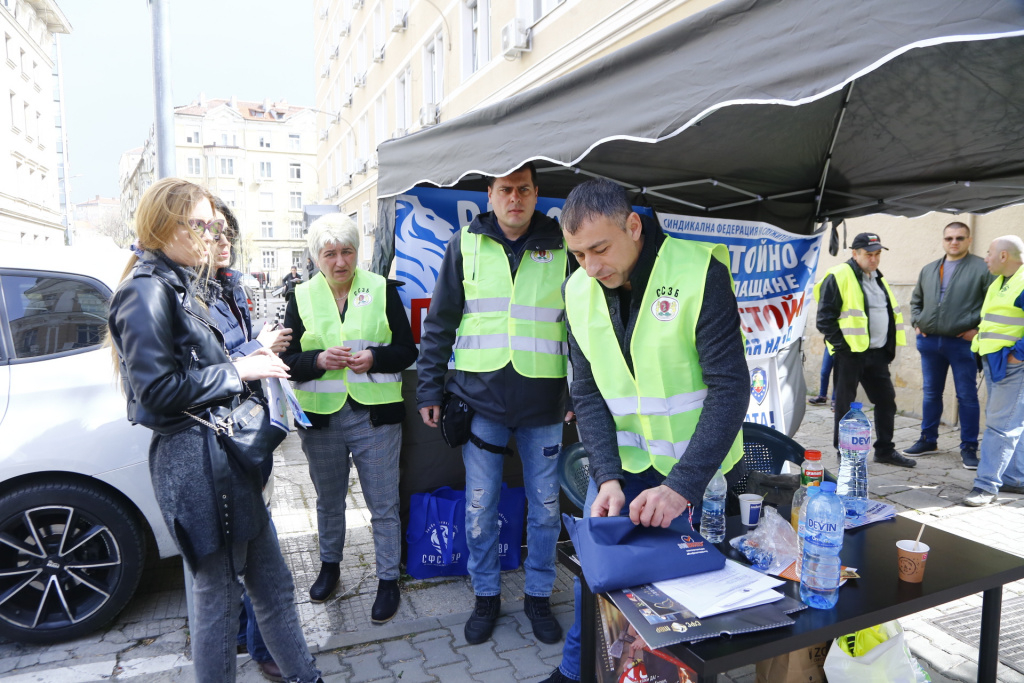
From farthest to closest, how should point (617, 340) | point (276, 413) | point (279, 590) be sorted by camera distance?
point (279, 590) → point (276, 413) → point (617, 340)

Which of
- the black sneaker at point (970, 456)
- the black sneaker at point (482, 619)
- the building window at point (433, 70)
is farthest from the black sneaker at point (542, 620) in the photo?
the building window at point (433, 70)

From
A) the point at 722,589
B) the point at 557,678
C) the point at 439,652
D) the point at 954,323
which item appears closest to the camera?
the point at 722,589

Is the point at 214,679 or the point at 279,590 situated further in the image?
the point at 279,590

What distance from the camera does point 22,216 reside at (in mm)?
31000

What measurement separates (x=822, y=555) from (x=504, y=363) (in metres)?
1.61

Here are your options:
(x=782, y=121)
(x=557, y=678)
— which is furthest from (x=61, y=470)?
(x=782, y=121)

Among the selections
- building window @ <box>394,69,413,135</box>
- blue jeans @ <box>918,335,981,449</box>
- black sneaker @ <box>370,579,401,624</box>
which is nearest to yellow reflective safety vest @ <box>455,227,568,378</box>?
black sneaker @ <box>370,579,401,624</box>

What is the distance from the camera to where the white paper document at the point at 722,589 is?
1.59 metres

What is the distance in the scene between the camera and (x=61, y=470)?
10.1 feet

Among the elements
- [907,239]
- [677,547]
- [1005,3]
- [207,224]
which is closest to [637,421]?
[677,547]

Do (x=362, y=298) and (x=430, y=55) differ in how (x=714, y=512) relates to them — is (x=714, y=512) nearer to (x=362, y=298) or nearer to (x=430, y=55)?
(x=362, y=298)

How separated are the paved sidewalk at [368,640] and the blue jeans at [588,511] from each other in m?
0.40

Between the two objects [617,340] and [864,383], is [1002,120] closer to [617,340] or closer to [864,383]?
[617,340]

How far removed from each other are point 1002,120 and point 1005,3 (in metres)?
1.82
